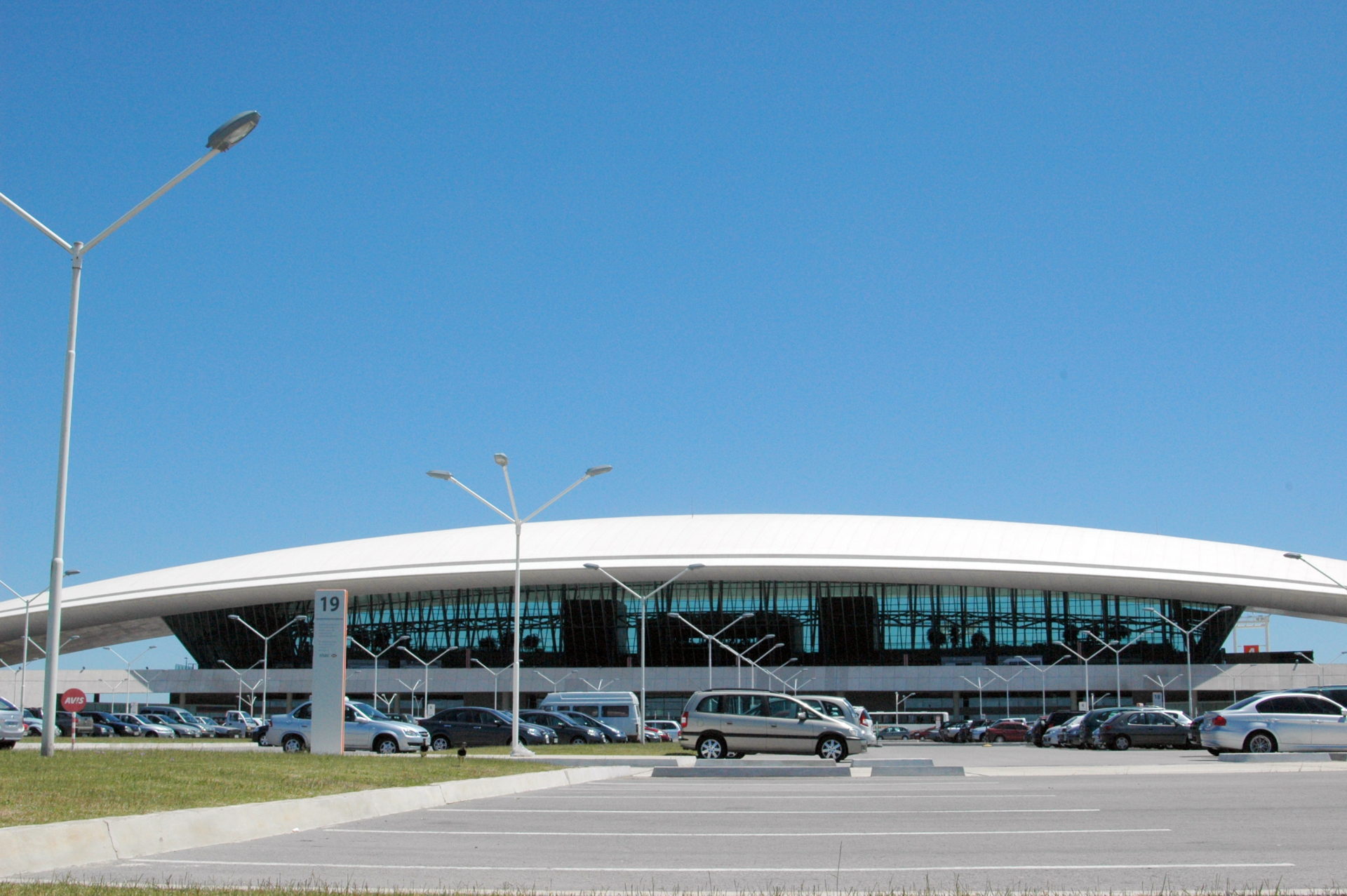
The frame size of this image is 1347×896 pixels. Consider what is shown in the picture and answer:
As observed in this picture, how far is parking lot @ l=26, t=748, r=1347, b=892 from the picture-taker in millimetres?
9156

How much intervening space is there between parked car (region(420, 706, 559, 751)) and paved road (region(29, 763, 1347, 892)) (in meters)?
21.8

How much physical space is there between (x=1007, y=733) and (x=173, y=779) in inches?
1960

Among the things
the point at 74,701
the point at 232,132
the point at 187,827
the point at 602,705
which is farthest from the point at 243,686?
the point at 187,827

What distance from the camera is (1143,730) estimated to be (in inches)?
1574

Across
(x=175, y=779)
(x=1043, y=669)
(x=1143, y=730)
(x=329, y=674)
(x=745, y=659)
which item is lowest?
(x=1143, y=730)

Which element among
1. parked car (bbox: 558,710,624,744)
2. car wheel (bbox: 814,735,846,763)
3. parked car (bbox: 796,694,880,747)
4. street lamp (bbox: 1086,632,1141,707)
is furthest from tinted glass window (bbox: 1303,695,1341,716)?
street lamp (bbox: 1086,632,1141,707)

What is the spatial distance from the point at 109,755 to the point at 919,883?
45.0 feet

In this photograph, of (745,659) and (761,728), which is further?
(745,659)

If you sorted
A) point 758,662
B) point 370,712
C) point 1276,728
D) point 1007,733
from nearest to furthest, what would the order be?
point 1276,728 < point 370,712 < point 1007,733 < point 758,662

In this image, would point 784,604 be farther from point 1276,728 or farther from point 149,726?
point 1276,728

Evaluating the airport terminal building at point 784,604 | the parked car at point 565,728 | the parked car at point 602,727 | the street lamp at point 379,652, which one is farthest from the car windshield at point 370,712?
the street lamp at point 379,652

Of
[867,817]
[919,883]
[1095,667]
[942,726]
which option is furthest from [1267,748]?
A: [1095,667]

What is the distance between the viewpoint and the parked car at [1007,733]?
5856 cm

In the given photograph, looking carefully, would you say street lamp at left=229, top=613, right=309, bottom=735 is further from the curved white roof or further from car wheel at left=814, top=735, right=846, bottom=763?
car wheel at left=814, top=735, right=846, bottom=763
